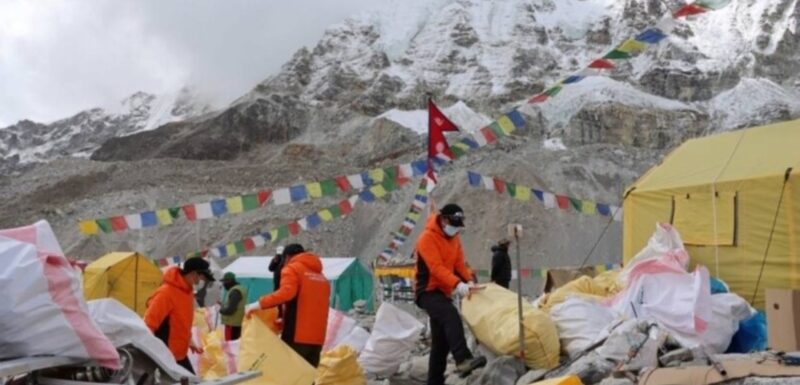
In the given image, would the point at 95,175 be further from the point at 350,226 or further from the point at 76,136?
the point at 76,136

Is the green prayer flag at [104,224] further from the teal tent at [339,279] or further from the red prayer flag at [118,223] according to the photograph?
the teal tent at [339,279]

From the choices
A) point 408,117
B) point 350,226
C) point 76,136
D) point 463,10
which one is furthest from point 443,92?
point 76,136

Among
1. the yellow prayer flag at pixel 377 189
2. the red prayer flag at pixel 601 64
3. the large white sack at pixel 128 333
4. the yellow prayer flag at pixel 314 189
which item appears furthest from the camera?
the yellow prayer flag at pixel 377 189

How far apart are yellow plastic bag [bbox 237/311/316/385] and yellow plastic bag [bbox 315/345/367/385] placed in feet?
1.61

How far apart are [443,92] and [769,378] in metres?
68.6

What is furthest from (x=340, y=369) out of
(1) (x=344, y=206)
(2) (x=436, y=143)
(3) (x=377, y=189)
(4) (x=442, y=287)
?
(1) (x=344, y=206)

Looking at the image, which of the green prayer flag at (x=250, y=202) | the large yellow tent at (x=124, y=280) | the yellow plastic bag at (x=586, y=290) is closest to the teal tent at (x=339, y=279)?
the large yellow tent at (x=124, y=280)

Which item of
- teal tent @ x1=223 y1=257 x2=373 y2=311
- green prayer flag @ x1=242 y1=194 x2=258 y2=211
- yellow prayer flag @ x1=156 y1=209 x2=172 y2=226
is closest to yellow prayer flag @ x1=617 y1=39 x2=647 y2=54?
green prayer flag @ x1=242 y1=194 x2=258 y2=211

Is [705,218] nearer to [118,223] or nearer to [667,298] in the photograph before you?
[667,298]

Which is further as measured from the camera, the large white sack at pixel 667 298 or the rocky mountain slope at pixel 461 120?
the rocky mountain slope at pixel 461 120

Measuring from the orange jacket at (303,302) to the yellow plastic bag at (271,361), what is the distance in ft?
1.17

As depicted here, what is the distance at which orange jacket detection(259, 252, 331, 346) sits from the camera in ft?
18.6

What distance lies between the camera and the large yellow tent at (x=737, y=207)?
7.25 m

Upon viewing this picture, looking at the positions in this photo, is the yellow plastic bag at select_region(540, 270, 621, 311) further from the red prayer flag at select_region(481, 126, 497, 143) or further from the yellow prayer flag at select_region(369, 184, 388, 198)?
the yellow prayer flag at select_region(369, 184, 388, 198)
